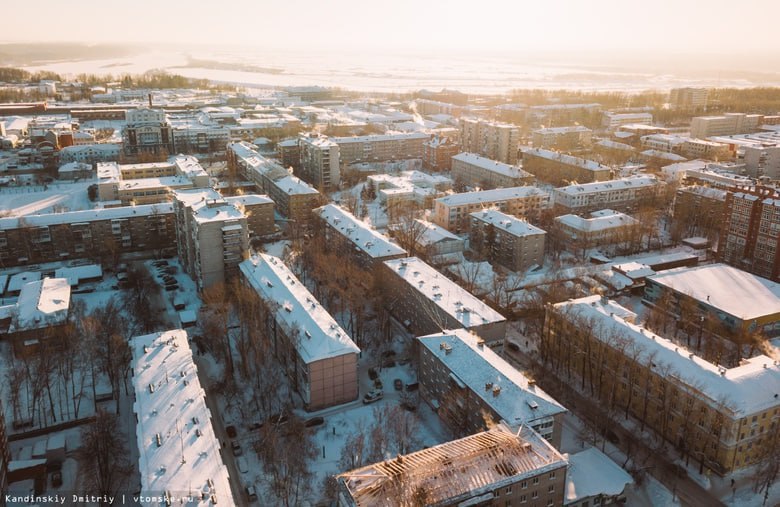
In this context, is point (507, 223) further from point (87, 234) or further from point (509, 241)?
point (87, 234)

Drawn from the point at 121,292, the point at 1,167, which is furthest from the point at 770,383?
the point at 1,167

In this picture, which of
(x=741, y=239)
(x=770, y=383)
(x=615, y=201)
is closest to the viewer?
(x=770, y=383)

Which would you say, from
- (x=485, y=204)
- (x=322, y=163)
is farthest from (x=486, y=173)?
(x=322, y=163)

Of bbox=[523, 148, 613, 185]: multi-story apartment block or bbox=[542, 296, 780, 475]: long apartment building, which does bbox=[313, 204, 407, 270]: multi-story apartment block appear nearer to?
bbox=[542, 296, 780, 475]: long apartment building

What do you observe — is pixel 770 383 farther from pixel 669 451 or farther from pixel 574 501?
pixel 574 501

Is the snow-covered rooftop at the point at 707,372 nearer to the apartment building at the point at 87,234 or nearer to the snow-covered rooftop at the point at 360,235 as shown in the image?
the snow-covered rooftop at the point at 360,235

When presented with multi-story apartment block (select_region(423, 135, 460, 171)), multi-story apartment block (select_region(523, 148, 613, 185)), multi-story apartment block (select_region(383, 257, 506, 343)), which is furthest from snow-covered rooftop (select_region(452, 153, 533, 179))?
multi-story apartment block (select_region(383, 257, 506, 343))
